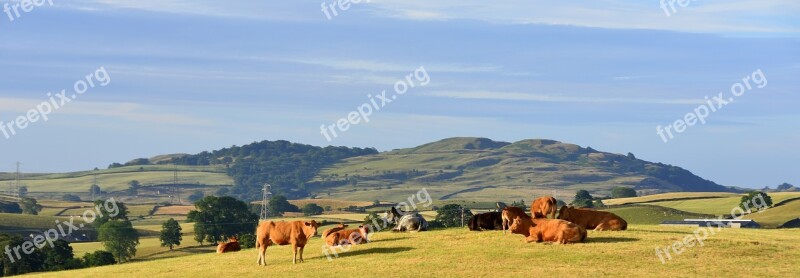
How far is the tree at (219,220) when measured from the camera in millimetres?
131625

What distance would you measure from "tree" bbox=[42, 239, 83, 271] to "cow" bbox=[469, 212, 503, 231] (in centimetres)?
4574

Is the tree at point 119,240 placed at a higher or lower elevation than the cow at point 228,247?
higher

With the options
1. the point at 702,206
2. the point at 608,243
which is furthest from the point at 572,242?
the point at 702,206

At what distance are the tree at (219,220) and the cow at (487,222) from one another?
90.5m

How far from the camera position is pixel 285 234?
39.2 m

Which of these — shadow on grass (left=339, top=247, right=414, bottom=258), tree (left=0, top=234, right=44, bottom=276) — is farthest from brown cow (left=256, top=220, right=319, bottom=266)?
tree (left=0, top=234, right=44, bottom=276)

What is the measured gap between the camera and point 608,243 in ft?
124

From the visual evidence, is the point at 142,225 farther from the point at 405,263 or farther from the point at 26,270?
the point at 405,263

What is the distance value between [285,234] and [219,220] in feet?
324

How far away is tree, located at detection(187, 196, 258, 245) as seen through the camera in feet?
432

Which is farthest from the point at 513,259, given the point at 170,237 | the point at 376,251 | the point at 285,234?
the point at 170,237

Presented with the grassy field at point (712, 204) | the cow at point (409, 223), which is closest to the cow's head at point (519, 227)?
the cow at point (409, 223)

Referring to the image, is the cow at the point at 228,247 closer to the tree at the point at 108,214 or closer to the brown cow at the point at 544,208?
the brown cow at the point at 544,208

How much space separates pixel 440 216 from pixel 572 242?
241 ft
